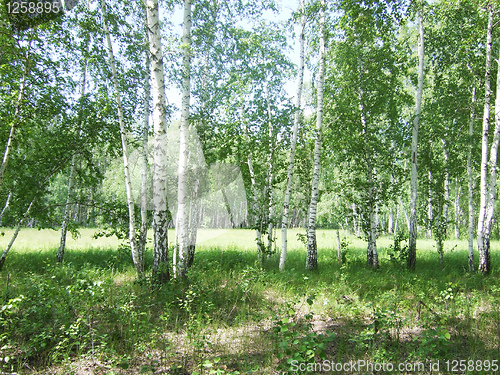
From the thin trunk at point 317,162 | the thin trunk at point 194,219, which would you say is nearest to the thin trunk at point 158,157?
the thin trunk at point 194,219

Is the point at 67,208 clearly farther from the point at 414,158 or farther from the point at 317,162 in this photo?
the point at 414,158

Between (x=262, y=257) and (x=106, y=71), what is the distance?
7464 millimetres

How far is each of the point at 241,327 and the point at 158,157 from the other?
386 cm

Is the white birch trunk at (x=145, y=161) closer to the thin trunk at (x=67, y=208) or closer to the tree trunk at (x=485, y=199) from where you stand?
the thin trunk at (x=67, y=208)

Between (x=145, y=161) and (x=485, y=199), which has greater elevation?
(x=145, y=161)

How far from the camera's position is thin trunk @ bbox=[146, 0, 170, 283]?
20.4 ft

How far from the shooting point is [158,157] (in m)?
6.21

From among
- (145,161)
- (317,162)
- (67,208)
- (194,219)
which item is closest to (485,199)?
(317,162)

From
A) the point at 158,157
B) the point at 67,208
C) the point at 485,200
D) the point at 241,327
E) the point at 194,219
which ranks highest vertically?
the point at 158,157

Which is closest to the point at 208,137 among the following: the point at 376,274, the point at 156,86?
the point at 156,86

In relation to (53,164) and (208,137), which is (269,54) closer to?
(208,137)

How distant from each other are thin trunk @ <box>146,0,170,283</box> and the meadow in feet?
2.46

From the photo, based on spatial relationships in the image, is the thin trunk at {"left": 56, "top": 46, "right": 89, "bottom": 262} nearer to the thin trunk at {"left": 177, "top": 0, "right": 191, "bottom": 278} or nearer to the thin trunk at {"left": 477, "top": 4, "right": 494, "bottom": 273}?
Result: the thin trunk at {"left": 177, "top": 0, "right": 191, "bottom": 278}

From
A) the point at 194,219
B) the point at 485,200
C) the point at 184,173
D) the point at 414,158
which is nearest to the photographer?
the point at 184,173
